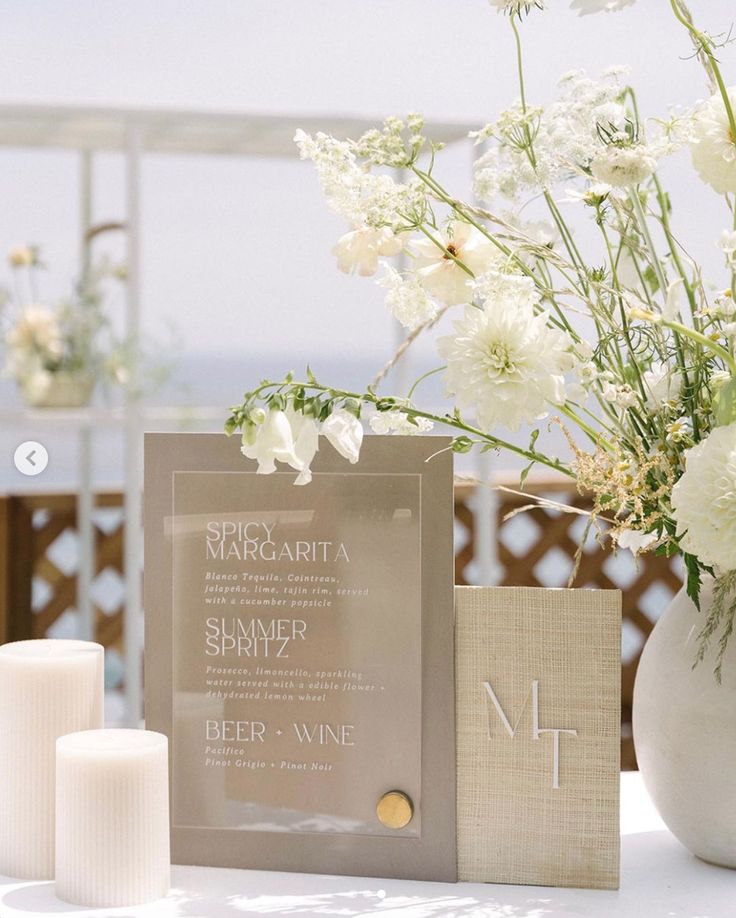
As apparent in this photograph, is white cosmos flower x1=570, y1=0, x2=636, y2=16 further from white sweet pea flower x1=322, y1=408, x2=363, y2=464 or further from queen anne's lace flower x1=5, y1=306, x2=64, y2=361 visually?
queen anne's lace flower x1=5, y1=306, x2=64, y2=361

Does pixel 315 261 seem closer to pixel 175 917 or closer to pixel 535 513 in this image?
pixel 535 513

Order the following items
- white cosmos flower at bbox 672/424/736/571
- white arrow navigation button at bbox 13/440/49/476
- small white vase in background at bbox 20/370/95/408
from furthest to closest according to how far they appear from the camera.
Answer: small white vase in background at bbox 20/370/95/408
white arrow navigation button at bbox 13/440/49/476
white cosmos flower at bbox 672/424/736/571

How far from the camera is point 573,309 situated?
2.00ft

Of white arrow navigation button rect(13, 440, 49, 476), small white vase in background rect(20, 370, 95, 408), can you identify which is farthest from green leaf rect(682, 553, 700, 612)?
small white vase in background rect(20, 370, 95, 408)

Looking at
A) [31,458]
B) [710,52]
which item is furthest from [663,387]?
[31,458]

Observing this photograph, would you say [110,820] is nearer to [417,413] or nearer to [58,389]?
[417,413]

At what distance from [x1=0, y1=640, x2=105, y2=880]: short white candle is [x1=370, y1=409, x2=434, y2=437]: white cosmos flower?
0.20 metres

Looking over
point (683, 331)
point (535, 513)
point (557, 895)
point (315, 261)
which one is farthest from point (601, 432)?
point (315, 261)

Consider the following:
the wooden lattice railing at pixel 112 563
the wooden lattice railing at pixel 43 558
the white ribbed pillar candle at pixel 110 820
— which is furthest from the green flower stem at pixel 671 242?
the wooden lattice railing at pixel 43 558

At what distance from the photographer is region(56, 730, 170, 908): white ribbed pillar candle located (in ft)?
1.91

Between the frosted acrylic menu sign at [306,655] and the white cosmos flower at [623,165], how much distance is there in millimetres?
174

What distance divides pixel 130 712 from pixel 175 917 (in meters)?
1.69

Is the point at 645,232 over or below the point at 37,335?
below

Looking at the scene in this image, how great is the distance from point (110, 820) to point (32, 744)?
0.25 feet
